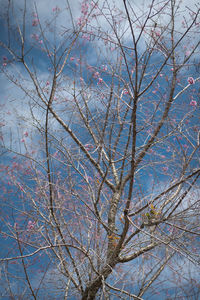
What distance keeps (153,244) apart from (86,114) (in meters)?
2.32

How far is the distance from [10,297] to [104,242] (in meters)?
1.71

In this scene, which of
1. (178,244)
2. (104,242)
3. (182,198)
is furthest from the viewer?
(104,242)

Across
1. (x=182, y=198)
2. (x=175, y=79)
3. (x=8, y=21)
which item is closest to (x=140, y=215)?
(x=182, y=198)

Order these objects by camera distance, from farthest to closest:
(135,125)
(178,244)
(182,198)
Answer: (182,198) → (178,244) → (135,125)

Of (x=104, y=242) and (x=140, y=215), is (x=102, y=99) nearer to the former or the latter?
(x=140, y=215)

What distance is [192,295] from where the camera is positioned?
3404 millimetres

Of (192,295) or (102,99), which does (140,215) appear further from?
(102,99)

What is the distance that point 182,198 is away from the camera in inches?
128

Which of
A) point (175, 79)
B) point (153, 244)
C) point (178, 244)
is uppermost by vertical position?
point (175, 79)

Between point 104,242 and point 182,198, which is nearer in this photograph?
point 182,198

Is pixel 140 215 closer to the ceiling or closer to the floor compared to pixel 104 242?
closer to the ceiling

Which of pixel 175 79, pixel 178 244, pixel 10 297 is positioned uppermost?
pixel 175 79

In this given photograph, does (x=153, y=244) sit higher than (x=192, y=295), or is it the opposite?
(x=153, y=244)

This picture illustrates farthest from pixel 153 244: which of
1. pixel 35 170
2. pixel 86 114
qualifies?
pixel 86 114
